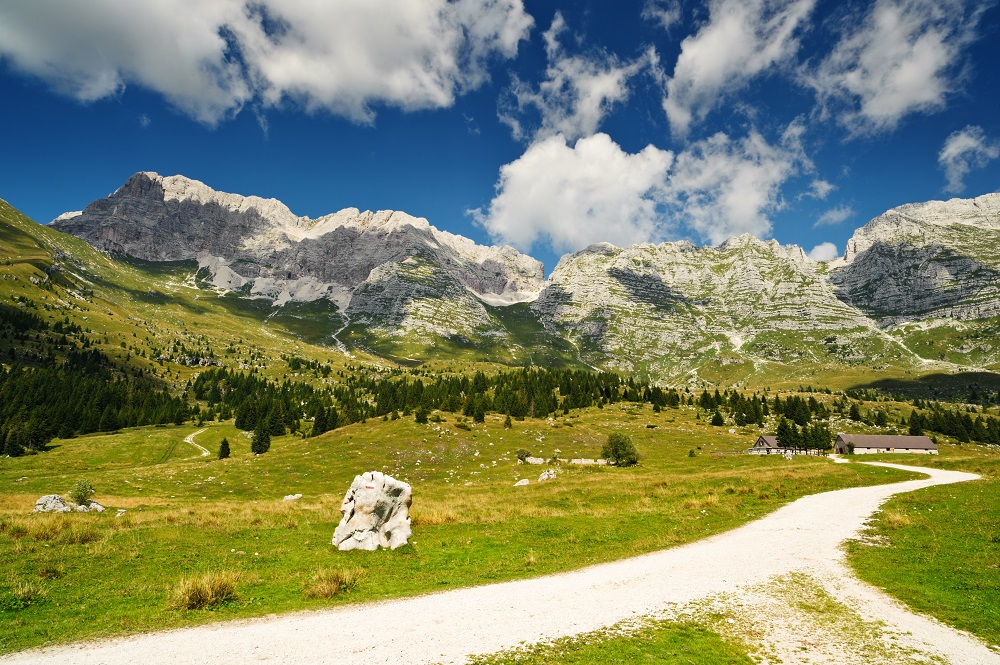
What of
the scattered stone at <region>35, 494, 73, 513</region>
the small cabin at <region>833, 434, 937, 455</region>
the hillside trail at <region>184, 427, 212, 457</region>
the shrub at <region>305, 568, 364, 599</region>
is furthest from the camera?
the hillside trail at <region>184, 427, 212, 457</region>

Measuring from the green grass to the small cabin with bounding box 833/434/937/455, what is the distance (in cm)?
11460

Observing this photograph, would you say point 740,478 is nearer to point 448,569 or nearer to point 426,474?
point 448,569

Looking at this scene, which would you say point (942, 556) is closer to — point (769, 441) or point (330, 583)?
point (330, 583)

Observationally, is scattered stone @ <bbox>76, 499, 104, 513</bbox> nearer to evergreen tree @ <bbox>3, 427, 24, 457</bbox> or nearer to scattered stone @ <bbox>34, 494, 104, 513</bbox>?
scattered stone @ <bbox>34, 494, 104, 513</bbox>

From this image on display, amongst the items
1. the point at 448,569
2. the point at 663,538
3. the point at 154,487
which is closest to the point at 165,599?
the point at 448,569

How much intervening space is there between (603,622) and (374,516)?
13592 millimetres

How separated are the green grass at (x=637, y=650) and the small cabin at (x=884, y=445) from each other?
115m

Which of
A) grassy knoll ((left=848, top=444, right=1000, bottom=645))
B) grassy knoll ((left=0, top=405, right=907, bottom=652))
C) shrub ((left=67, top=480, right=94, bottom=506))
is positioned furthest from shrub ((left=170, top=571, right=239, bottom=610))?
shrub ((left=67, top=480, right=94, bottom=506))

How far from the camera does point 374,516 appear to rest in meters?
22.4

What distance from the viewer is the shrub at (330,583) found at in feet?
48.7

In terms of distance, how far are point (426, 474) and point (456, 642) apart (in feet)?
202

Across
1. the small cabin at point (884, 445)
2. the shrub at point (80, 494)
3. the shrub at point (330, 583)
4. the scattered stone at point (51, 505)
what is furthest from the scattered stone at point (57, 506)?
the small cabin at point (884, 445)

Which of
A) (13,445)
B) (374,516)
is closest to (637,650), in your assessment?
(374,516)

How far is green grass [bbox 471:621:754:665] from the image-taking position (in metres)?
9.91
